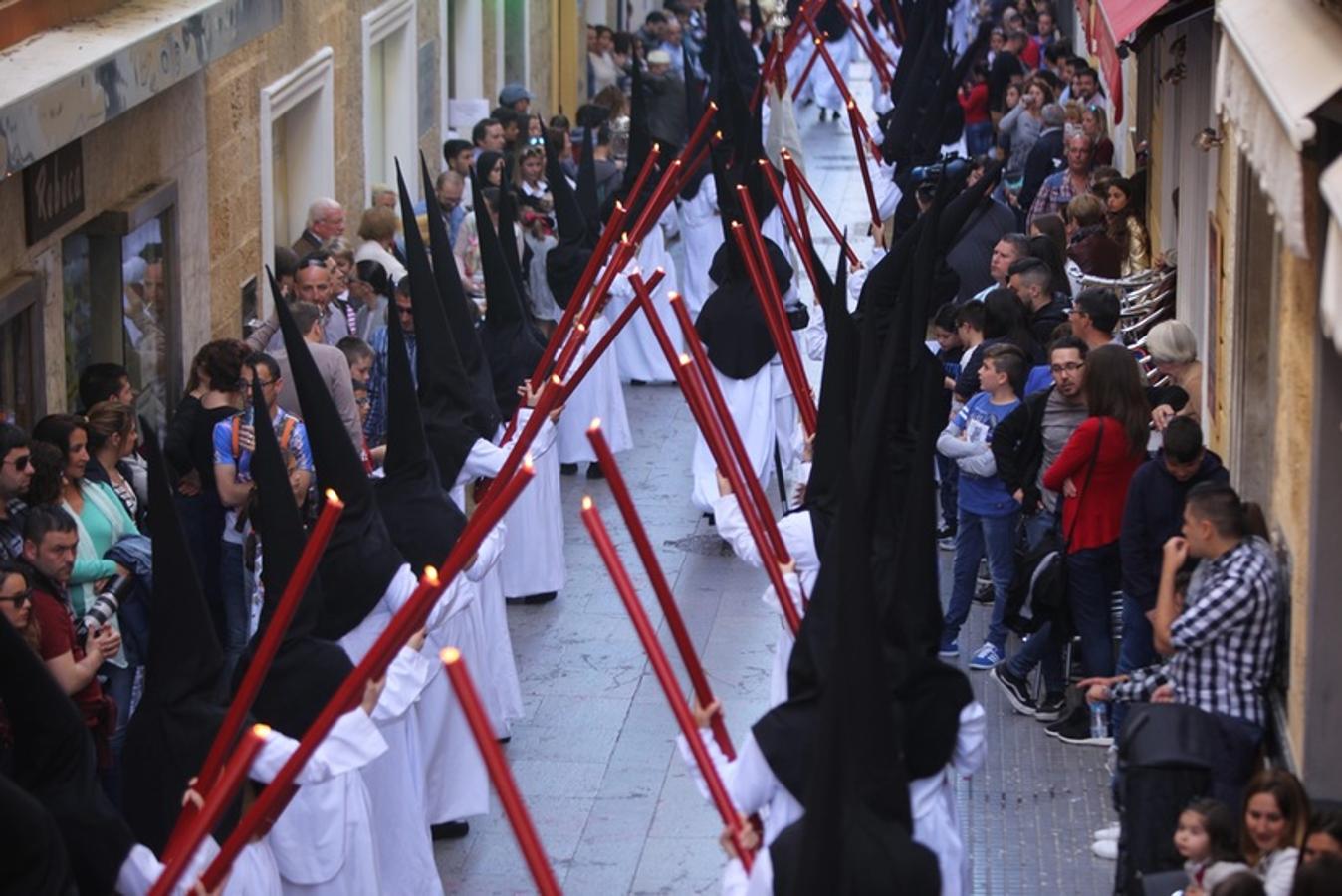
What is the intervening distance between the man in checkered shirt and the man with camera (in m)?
3.43

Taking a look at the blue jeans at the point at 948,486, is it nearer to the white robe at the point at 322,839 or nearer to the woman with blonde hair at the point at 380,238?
the woman with blonde hair at the point at 380,238

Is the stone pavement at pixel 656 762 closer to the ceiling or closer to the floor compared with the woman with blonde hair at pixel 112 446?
closer to the floor

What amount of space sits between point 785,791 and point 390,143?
1236 cm

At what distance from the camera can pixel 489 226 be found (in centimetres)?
1168

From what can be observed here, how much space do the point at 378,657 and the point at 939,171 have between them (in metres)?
9.29

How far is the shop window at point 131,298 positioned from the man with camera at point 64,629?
10.8ft

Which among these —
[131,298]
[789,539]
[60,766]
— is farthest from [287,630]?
[131,298]

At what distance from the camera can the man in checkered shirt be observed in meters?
7.93

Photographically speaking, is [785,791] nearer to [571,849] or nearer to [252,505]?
[571,849]

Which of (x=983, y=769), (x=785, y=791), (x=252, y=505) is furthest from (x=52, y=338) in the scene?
(x=785, y=791)

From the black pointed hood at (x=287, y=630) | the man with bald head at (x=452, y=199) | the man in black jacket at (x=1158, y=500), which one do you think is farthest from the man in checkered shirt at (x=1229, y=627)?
the man with bald head at (x=452, y=199)

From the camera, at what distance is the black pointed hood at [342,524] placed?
801 centimetres

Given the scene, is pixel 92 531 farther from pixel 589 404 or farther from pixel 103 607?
pixel 589 404

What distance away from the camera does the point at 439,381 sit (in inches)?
384
